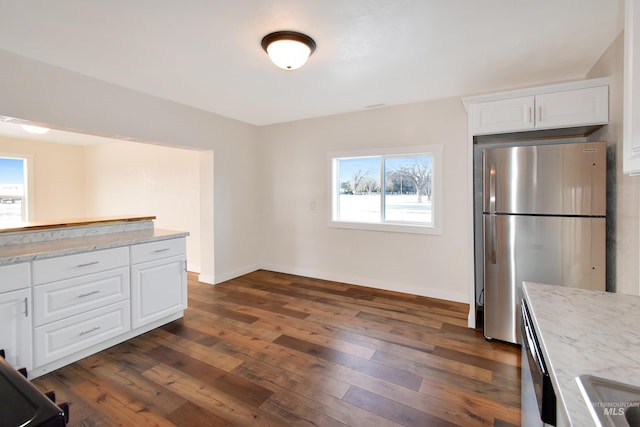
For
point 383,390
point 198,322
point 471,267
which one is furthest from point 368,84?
point 198,322

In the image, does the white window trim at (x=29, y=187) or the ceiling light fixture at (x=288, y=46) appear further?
the white window trim at (x=29, y=187)

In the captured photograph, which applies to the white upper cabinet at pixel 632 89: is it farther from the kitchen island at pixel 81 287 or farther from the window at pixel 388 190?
the kitchen island at pixel 81 287

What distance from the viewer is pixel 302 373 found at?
2.11m

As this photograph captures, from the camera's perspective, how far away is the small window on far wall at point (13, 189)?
5.51 m

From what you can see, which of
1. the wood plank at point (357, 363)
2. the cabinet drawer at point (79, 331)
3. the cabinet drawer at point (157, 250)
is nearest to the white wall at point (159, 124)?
the cabinet drawer at point (157, 250)

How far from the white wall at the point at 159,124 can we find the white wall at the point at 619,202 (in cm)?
415

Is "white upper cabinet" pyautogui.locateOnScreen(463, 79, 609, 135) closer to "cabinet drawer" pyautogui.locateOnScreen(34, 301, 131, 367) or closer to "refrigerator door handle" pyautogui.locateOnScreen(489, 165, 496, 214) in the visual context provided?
"refrigerator door handle" pyautogui.locateOnScreen(489, 165, 496, 214)

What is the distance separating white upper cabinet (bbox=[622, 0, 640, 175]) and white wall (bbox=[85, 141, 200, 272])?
4.62 meters

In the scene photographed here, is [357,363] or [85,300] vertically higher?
[85,300]

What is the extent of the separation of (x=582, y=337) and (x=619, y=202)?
Result: 1.85 metres

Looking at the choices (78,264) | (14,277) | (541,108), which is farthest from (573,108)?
(14,277)

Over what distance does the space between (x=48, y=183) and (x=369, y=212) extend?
6.73 metres

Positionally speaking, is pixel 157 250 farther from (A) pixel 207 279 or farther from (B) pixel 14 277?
(A) pixel 207 279

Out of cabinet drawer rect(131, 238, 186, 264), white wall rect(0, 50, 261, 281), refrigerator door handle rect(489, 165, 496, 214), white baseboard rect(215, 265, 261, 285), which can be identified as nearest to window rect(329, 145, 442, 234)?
refrigerator door handle rect(489, 165, 496, 214)
